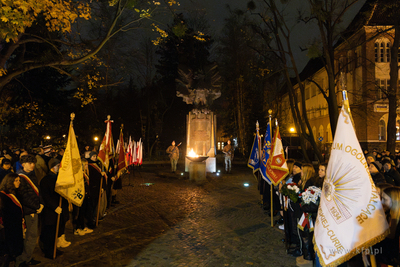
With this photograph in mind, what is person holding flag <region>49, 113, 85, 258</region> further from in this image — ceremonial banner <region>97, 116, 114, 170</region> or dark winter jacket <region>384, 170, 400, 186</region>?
dark winter jacket <region>384, 170, 400, 186</region>

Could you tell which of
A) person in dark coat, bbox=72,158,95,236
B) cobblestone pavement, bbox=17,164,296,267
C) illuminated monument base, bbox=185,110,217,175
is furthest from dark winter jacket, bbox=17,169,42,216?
illuminated monument base, bbox=185,110,217,175

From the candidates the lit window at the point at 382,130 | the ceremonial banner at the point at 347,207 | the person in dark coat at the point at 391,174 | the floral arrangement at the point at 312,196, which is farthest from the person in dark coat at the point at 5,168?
the lit window at the point at 382,130

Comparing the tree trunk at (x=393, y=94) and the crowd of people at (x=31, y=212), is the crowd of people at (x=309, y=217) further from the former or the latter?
the tree trunk at (x=393, y=94)

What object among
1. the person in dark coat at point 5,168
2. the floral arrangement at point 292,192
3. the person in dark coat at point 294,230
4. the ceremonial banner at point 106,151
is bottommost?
the person in dark coat at point 294,230

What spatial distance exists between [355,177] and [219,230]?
4.15 m

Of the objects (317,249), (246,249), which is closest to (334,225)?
(317,249)

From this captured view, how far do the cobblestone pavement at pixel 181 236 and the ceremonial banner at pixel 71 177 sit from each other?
1097 mm

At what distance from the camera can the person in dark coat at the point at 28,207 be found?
4.95 metres

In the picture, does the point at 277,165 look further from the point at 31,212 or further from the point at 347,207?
the point at 31,212

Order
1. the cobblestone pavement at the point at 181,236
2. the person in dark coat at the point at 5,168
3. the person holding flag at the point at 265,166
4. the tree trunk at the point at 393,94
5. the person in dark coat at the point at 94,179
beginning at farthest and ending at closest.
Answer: the tree trunk at the point at 393,94 → the person holding flag at the point at 265,166 → the person in dark coat at the point at 94,179 → the person in dark coat at the point at 5,168 → the cobblestone pavement at the point at 181,236

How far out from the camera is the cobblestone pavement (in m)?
5.27

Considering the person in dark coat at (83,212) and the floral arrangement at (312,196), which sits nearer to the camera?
the floral arrangement at (312,196)

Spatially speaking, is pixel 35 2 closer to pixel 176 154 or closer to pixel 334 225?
pixel 334 225

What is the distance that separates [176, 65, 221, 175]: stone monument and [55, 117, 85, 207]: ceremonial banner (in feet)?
37.3
